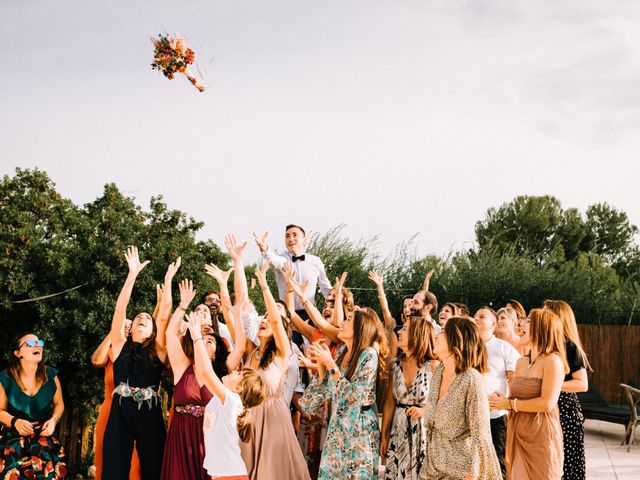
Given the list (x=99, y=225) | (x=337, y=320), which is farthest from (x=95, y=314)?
(x=337, y=320)

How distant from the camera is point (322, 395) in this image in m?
6.34

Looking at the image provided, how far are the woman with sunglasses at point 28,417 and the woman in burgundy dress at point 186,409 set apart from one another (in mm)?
1415

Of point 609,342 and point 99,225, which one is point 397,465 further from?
point 609,342

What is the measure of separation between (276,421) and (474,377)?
82.5 inches

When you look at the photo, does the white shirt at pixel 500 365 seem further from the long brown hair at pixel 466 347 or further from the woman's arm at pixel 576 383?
the long brown hair at pixel 466 347

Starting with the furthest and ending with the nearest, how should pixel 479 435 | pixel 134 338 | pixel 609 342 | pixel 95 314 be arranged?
pixel 609 342 < pixel 95 314 < pixel 134 338 < pixel 479 435

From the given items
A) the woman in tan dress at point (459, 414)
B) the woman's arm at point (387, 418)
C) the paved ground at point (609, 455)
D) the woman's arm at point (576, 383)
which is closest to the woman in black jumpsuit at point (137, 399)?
the woman's arm at point (387, 418)

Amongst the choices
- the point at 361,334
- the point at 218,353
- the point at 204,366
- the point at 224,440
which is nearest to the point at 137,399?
the point at 218,353

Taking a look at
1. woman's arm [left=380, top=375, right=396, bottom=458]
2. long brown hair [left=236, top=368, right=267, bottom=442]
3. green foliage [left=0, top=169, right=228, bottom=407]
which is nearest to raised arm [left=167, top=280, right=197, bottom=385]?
long brown hair [left=236, top=368, right=267, bottom=442]

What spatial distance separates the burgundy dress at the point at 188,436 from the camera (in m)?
6.34

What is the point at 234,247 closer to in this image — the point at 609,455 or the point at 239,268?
the point at 239,268

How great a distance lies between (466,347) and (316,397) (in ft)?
5.91

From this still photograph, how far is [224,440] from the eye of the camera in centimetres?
529

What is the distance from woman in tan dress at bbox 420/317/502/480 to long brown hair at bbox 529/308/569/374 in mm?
1031
